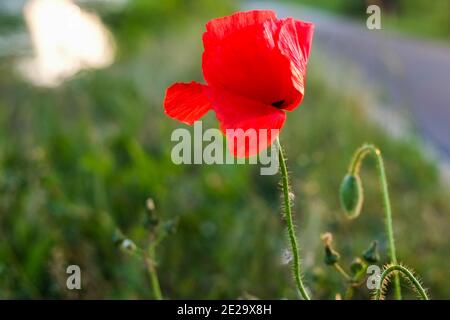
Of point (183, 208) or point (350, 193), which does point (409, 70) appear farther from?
point (350, 193)

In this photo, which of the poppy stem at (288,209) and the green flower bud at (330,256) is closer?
the poppy stem at (288,209)

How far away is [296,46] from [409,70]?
843 centimetres

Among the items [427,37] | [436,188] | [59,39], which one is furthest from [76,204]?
[427,37]

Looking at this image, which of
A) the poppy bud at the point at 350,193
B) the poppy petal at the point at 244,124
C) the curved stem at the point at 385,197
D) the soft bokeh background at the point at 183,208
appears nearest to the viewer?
the poppy petal at the point at 244,124

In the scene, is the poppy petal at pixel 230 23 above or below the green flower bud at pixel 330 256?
above

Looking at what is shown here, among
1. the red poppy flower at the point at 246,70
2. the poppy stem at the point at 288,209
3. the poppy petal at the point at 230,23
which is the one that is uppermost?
the poppy petal at the point at 230,23

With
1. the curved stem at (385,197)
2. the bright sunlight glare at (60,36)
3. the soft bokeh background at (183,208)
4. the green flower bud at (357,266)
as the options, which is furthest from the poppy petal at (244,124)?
the bright sunlight glare at (60,36)

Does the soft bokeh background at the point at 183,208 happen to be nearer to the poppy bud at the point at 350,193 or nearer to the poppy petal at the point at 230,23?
the poppy bud at the point at 350,193

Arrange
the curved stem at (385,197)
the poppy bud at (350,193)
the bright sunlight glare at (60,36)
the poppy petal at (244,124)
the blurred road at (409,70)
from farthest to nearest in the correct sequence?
the blurred road at (409,70) < the bright sunlight glare at (60,36) < the poppy bud at (350,193) < the curved stem at (385,197) < the poppy petal at (244,124)

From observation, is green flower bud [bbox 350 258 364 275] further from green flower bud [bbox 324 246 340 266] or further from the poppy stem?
the poppy stem

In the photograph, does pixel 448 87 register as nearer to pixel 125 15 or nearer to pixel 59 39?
pixel 59 39

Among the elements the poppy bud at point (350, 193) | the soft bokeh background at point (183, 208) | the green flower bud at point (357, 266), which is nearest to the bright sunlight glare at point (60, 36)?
the soft bokeh background at point (183, 208)

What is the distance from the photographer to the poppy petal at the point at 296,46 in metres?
1.08

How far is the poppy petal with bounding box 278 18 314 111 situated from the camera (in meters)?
1.08
